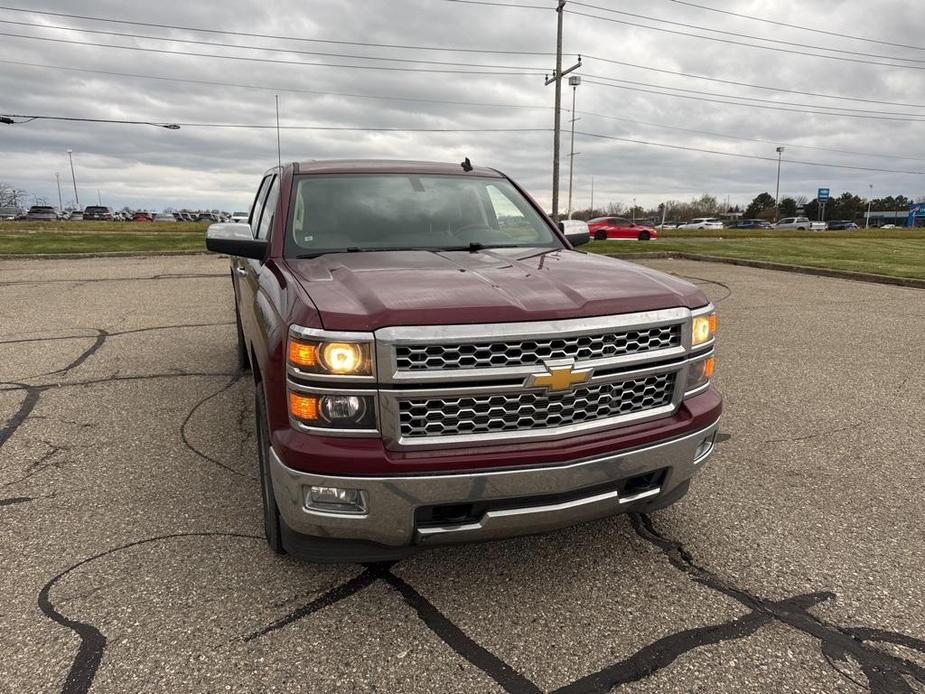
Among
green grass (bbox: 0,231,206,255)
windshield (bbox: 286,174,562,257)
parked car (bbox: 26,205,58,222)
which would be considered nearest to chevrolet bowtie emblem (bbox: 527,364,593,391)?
windshield (bbox: 286,174,562,257)

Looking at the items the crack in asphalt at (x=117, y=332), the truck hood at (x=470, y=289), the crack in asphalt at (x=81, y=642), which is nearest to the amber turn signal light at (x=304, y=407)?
the truck hood at (x=470, y=289)

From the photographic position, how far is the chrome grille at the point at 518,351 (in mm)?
2176

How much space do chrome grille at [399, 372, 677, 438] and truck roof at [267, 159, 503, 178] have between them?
2.20 m

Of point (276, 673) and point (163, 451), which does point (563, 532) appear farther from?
point (163, 451)

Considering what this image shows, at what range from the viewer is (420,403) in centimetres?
221

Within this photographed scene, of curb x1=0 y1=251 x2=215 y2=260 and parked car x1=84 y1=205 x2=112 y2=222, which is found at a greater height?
parked car x1=84 y1=205 x2=112 y2=222

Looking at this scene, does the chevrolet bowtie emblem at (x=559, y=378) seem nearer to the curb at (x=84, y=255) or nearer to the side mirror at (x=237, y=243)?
the side mirror at (x=237, y=243)

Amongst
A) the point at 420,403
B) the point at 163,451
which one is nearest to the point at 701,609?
the point at 420,403

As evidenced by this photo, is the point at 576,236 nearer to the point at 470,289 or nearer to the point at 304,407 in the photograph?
the point at 470,289

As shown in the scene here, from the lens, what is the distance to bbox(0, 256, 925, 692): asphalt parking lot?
85.7 inches

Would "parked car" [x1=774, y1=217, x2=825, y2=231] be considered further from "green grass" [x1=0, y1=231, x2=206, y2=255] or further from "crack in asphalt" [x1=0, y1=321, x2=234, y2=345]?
"crack in asphalt" [x1=0, y1=321, x2=234, y2=345]

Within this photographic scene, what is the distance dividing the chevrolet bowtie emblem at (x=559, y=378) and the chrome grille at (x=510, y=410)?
0.12 feet

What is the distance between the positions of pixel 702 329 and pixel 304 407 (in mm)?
1649

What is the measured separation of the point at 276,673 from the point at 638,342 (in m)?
1.74
